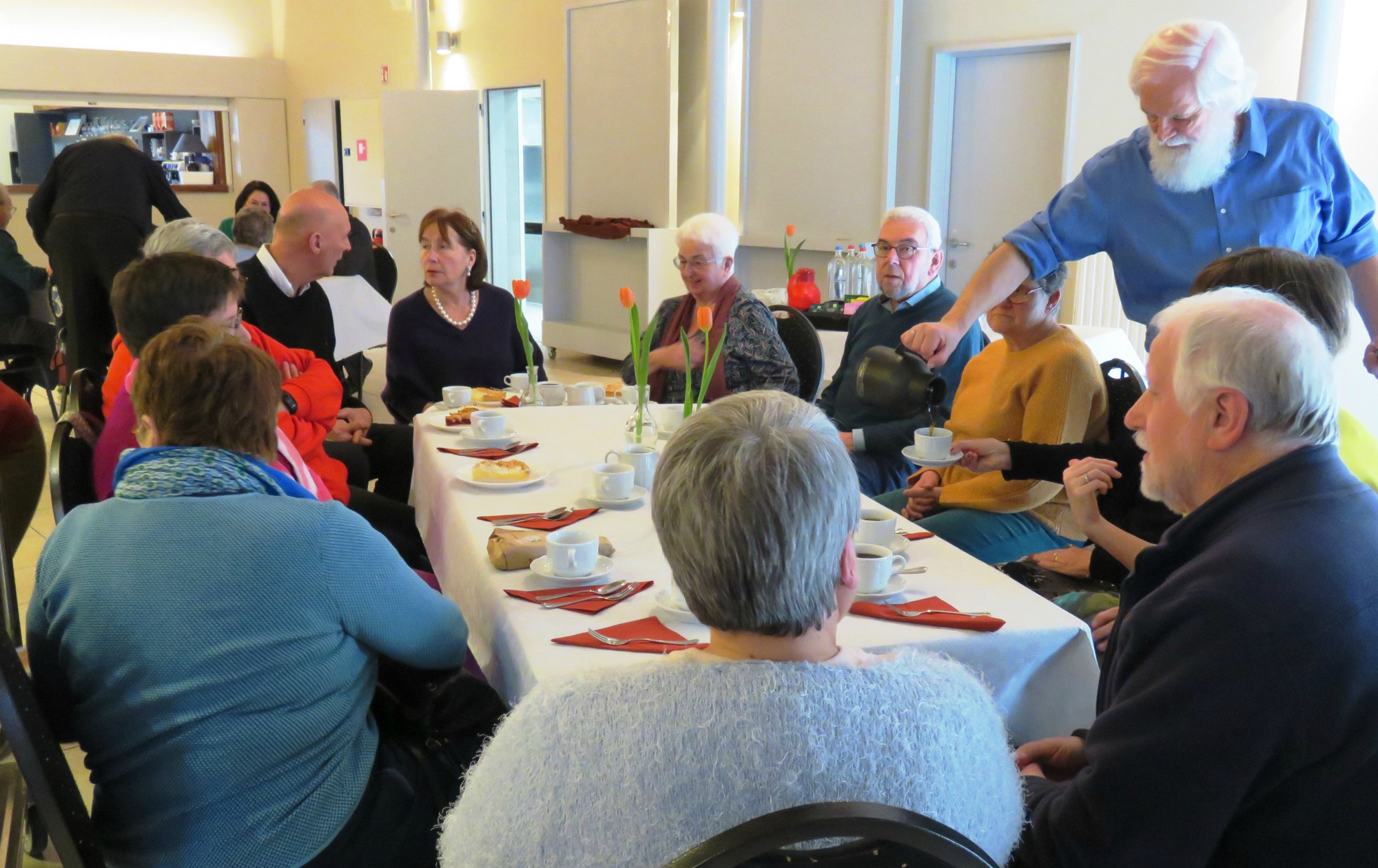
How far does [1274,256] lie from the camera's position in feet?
5.63

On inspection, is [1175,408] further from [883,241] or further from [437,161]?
[437,161]

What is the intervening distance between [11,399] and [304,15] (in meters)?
10.1

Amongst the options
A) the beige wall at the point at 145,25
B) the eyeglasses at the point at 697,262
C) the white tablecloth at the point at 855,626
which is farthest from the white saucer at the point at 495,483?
the beige wall at the point at 145,25

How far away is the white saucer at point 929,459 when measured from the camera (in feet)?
7.43

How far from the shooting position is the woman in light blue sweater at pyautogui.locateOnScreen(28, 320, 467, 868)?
4.53ft

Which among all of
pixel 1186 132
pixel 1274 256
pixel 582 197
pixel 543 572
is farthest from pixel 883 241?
pixel 582 197

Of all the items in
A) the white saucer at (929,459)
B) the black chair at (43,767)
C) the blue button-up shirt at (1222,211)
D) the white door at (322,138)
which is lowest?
the black chair at (43,767)

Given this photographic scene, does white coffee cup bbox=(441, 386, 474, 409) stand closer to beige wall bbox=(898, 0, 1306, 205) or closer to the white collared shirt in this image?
the white collared shirt

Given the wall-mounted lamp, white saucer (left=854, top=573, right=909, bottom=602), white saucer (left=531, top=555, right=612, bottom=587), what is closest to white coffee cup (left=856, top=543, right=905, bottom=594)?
white saucer (left=854, top=573, right=909, bottom=602)

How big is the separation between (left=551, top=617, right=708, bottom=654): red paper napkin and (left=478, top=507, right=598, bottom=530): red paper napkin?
0.49m

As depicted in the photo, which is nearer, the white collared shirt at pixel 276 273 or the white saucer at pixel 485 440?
the white saucer at pixel 485 440

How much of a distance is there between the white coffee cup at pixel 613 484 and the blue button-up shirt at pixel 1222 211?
3.53 feet

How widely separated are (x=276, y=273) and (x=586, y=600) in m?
2.47

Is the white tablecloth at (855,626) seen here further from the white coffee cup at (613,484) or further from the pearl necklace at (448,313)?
the pearl necklace at (448,313)
